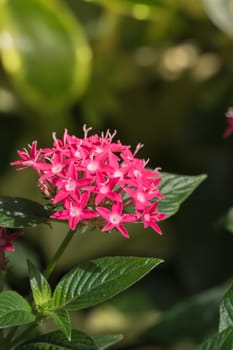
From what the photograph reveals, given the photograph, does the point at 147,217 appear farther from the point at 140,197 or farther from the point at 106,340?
the point at 106,340

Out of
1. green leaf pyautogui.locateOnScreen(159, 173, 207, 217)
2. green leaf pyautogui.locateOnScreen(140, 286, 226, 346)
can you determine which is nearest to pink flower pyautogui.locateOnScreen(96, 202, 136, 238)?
green leaf pyautogui.locateOnScreen(159, 173, 207, 217)

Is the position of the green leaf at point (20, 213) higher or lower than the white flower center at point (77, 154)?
lower

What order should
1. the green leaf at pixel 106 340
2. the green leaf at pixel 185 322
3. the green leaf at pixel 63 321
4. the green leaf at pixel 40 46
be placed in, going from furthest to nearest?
the green leaf at pixel 40 46, the green leaf at pixel 185 322, the green leaf at pixel 106 340, the green leaf at pixel 63 321

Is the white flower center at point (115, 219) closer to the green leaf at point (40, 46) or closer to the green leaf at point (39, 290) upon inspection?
the green leaf at point (39, 290)

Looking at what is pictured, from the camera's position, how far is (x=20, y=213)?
2.41ft

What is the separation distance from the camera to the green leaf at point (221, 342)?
0.68 metres

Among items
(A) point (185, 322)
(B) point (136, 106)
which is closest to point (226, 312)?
(A) point (185, 322)

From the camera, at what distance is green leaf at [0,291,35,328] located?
0.66 m

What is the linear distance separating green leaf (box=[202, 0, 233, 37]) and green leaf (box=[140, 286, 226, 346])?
1.84 feet

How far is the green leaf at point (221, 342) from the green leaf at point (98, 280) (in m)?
0.08

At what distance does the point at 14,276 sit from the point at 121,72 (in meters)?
0.52

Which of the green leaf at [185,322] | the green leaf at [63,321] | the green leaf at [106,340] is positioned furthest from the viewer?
the green leaf at [185,322]

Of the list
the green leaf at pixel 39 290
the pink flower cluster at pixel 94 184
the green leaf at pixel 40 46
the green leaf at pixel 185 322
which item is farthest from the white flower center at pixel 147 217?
the green leaf at pixel 40 46

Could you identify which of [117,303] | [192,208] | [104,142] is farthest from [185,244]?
[104,142]
